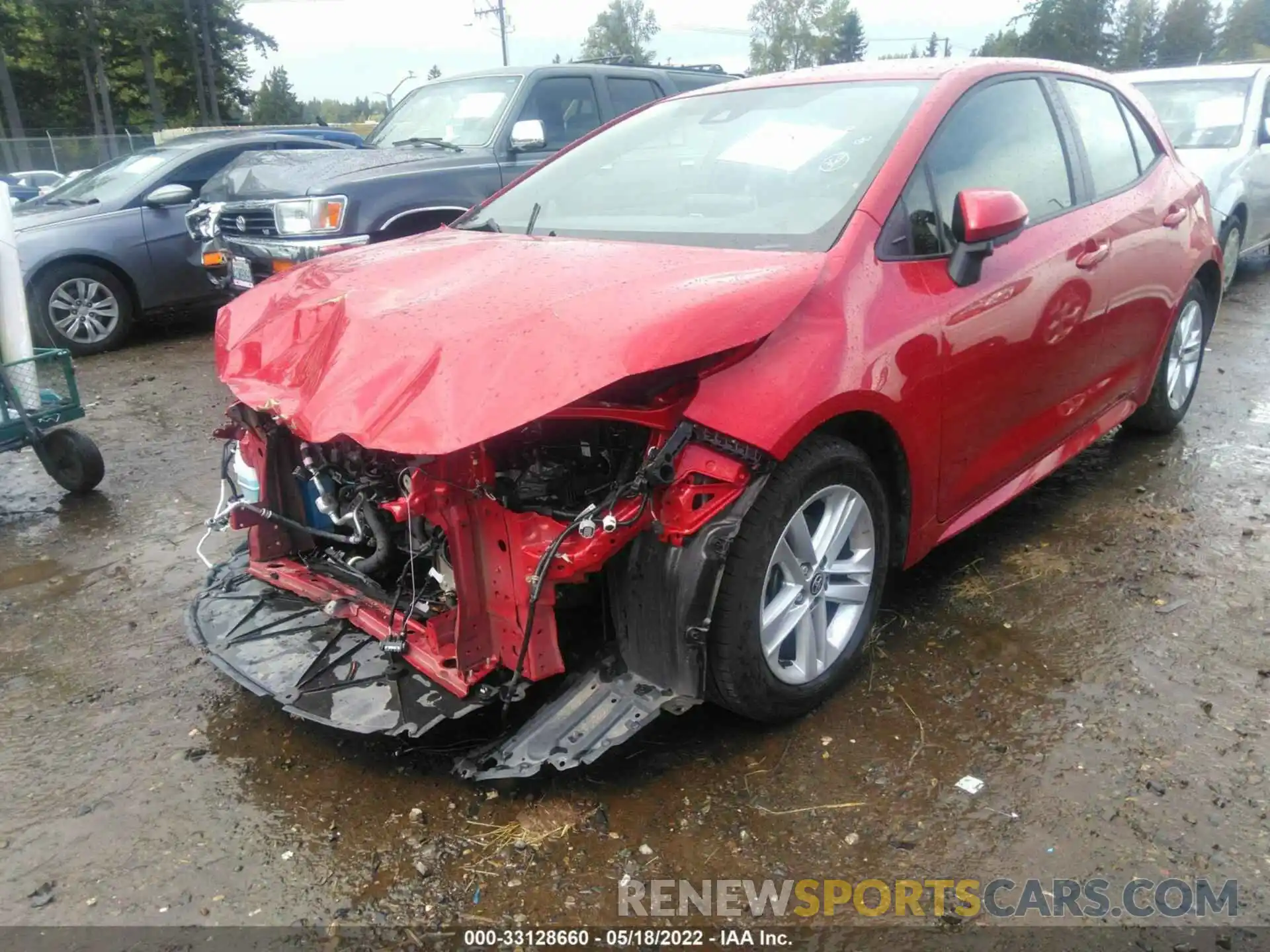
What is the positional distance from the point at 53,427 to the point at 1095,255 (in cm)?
464

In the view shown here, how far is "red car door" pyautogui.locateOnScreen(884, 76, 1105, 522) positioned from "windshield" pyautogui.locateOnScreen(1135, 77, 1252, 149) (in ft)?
16.8

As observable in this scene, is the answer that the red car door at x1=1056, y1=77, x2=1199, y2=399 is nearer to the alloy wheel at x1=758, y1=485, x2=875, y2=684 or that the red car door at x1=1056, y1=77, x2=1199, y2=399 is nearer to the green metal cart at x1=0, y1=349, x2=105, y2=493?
the alloy wheel at x1=758, y1=485, x2=875, y2=684

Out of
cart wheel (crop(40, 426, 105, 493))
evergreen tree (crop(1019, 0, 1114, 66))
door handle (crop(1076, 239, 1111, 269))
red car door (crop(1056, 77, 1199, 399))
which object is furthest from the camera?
evergreen tree (crop(1019, 0, 1114, 66))

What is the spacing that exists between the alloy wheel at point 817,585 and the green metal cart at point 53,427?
364cm

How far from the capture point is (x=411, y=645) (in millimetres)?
2412

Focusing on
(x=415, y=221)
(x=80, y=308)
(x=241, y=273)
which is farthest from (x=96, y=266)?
(x=415, y=221)

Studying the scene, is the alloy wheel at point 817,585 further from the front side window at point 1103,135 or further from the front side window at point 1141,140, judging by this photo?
the front side window at point 1141,140

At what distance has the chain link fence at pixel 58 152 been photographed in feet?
101

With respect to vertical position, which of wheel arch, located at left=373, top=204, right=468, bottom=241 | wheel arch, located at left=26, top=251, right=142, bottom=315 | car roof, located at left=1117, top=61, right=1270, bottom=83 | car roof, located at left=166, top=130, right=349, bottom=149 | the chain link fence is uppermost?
the chain link fence

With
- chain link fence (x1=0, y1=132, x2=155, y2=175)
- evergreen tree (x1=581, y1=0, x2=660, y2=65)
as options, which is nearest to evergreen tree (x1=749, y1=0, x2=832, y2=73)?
evergreen tree (x1=581, y1=0, x2=660, y2=65)

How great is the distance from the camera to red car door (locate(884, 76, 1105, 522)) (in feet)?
9.04

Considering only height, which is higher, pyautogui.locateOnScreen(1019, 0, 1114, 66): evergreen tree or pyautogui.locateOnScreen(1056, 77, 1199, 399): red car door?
pyautogui.locateOnScreen(1019, 0, 1114, 66): evergreen tree

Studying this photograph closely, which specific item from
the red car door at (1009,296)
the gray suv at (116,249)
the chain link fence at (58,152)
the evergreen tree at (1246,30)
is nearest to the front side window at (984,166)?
the red car door at (1009,296)

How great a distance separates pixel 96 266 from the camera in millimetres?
7484
